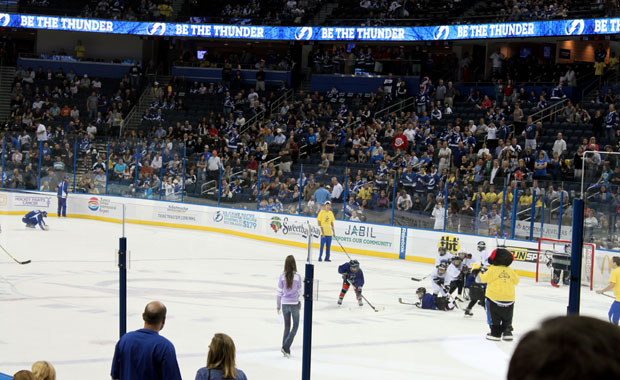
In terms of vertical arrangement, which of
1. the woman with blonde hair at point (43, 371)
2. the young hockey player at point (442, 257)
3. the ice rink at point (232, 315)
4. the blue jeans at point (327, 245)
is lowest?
the ice rink at point (232, 315)

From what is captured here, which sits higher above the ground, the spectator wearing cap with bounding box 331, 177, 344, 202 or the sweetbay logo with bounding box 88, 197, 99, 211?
the spectator wearing cap with bounding box 331, 177, 344, 202

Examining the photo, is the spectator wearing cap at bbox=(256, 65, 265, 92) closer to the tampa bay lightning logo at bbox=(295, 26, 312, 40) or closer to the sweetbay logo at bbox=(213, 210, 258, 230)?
the tampa bay lightning logo at bbox=(295, 26, 312, 40)

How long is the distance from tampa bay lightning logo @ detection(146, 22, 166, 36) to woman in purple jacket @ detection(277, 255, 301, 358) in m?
29.0

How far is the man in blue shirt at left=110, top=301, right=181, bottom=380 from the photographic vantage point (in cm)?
546

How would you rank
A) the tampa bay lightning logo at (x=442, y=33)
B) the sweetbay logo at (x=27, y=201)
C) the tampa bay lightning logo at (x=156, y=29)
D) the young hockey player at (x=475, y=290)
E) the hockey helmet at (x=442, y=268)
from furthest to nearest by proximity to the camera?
the tampa bay lightning logo at (x=156, y=29)
the tampa bay lightning logo at (x=442, y=33)
the hockey helmet at (x=442, y=268)
the young hockey player at (x=475, y=290)
the sweetbay logo at (x=27, y=201)

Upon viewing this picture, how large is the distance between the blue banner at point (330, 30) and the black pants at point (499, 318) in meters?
18.2

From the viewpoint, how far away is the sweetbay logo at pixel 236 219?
2736 cm

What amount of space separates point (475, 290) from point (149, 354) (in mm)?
11057

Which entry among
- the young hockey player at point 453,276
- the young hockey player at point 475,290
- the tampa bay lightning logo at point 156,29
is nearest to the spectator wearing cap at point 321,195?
the young hockey player at point 453,276

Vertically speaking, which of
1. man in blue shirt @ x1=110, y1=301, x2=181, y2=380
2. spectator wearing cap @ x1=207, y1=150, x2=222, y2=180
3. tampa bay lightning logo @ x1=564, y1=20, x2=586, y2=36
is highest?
tampa bay lightning logo @ x1=564, y1=20, x2=586, y2=36

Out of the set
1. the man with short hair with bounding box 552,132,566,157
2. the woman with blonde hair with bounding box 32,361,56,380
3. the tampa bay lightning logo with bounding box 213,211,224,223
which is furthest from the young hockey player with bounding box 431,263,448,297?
the tampa bay lightning logo with bounding box 213,211,224,223

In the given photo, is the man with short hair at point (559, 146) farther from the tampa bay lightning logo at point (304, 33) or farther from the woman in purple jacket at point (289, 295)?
the woman in purple jacket at point (289, 295)

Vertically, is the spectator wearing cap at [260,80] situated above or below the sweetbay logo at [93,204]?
above

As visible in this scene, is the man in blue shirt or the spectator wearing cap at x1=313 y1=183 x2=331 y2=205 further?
the spectator wearing cap at x1=313 y1=183 x2=331 y2=205
